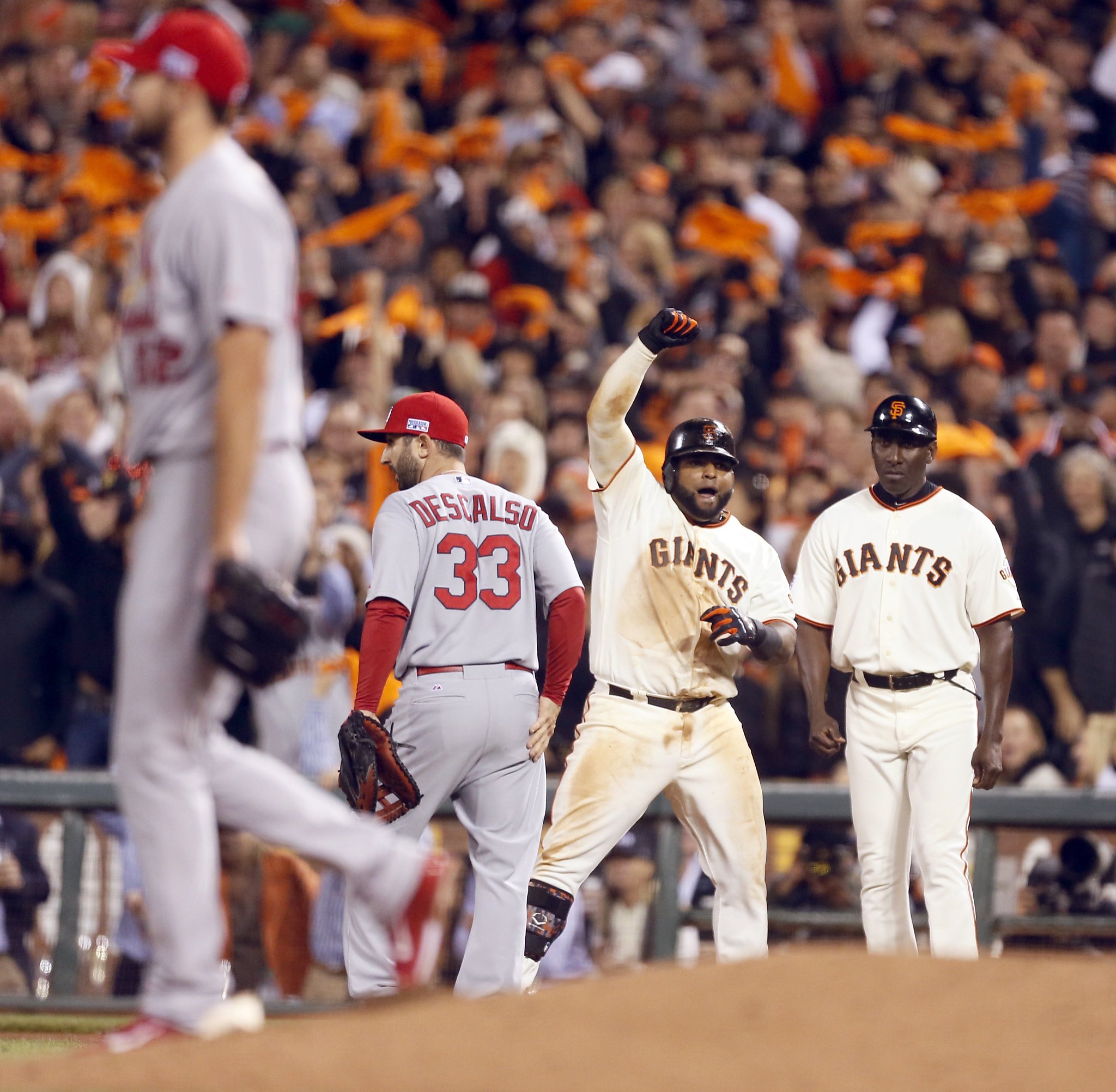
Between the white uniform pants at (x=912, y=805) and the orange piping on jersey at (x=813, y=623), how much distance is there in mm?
304

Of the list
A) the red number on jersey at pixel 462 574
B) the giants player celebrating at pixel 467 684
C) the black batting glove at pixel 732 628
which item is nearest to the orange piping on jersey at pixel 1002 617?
the black batting glove at pixel 732 628

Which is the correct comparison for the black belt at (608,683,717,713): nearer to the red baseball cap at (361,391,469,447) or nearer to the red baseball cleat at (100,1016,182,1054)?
the red baseball cap at (361,391,469,447)

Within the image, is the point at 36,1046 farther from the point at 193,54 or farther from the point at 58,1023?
the point at 193,54

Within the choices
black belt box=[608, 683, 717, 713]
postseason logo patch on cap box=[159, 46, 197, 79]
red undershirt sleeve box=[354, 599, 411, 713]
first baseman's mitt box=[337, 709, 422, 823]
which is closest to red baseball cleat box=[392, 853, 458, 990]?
first baseman's mitt box=[337, 709, 422, 823]

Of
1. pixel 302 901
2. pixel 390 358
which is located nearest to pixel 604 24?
pixel 390 358

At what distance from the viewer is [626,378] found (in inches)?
249

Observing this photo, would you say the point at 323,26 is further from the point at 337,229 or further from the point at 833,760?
the point at 833,760

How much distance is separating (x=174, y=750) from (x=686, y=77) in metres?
12.2

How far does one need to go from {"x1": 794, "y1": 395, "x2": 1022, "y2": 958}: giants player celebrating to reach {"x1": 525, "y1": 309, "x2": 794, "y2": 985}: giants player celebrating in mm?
254

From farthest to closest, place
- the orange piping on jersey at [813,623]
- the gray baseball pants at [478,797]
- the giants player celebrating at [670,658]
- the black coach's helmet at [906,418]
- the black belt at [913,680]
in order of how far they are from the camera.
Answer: the orange piping on jersey at [813,623]
the black coach's helmet at [906,418]
the black belt at [913,680]
the giants player celebrating at [670,658]
the gray baseball pants at [478,797]

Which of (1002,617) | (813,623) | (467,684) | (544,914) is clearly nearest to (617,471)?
(813,623)

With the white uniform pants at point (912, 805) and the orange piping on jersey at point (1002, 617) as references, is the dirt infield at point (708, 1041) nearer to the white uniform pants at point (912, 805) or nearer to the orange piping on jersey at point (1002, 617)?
the white uniform pants at point (912, 805)

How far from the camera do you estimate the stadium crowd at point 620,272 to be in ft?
29.2

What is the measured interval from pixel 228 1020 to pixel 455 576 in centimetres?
225
